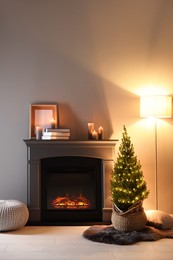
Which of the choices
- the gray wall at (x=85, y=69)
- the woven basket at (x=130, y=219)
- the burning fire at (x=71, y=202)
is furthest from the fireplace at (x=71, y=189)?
the woven basket at (x=130, y=219)

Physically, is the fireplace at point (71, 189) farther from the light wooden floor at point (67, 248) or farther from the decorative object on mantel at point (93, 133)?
the light wooden floor at point (67, 248)

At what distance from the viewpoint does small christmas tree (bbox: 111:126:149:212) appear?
14.2 ft

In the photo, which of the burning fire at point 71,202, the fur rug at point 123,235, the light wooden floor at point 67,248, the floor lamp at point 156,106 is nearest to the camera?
the light wooden floor at point 67,248

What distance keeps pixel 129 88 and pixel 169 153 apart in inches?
39.4

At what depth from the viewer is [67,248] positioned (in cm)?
371

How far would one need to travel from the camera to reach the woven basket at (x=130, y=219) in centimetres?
418

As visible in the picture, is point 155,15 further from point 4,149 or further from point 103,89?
point 4,149

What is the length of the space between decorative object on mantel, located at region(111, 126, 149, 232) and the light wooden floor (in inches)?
14.7

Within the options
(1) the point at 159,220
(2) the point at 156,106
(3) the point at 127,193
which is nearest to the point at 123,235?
(3) the point at 127,193

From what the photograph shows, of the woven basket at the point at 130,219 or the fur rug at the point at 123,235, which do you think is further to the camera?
the woven basket at the point at 130,219

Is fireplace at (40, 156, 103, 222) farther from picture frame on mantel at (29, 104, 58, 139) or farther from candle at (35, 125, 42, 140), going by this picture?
picture frame on mantel at (29, 104, 58, 139)

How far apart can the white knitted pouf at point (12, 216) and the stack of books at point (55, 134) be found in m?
0.88

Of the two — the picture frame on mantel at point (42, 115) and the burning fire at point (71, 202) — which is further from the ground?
the picture frame on mantel at point (42, 115)

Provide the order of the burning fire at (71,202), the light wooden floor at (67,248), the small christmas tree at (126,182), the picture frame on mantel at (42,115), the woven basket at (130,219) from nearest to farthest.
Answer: the light wooden floor at (67,248) < the woven basket at (130,219) < the small christmas tree at (126,182) < the burning fire at (71,202) < the picture frame on mantel at (42,115)
